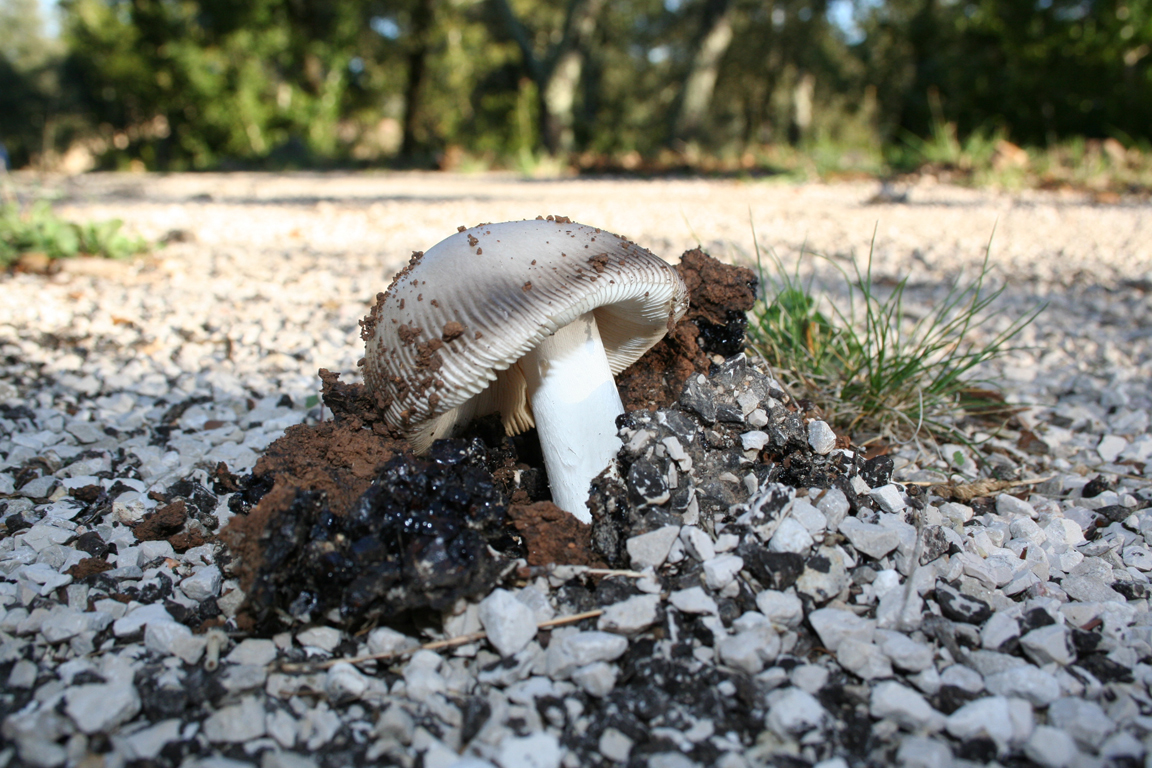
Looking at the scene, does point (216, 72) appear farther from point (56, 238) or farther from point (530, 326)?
point (530, 326)

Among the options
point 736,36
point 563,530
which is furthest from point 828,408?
point 736,36

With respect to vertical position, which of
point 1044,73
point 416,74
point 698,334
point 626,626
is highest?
point 416,74

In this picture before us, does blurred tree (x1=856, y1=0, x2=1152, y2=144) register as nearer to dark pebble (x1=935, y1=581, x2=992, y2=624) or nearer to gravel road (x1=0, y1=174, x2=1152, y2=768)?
gravel road (x1=0, y1=174, x2=1152, y2=768)

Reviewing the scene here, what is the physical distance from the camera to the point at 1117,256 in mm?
4738

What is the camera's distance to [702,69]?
1217 centimetres

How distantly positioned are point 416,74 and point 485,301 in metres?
15.8

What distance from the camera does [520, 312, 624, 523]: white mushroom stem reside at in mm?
1732

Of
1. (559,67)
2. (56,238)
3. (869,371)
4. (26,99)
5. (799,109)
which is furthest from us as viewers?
(26,99)

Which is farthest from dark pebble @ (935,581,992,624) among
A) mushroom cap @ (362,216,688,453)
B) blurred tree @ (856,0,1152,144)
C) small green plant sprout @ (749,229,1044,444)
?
blurred tree @ (856,0,1152,144)

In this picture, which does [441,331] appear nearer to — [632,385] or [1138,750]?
[632,385]

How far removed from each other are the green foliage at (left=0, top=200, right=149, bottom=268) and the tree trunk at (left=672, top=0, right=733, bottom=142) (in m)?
9.72

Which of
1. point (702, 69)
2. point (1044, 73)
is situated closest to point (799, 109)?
point (702, 69)

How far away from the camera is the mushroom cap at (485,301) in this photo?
1.51 m

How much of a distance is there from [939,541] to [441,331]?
50.0 inches
